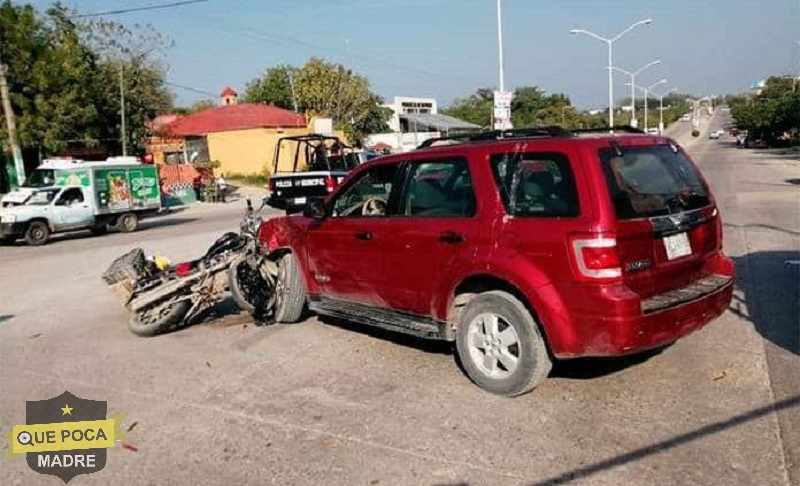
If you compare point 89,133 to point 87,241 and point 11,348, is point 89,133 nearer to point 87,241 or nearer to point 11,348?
point 87,241

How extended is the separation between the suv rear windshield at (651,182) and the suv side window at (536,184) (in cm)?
25

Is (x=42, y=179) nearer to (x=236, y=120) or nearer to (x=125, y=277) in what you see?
(x=125, y=277)

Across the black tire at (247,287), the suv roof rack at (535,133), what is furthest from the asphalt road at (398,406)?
the suv roof rack at (535,133)

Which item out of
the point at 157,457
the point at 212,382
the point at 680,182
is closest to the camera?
the point at 157,457

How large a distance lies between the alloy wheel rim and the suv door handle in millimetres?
542

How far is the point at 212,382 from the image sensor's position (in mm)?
5375

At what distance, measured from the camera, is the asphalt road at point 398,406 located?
375 centimetres

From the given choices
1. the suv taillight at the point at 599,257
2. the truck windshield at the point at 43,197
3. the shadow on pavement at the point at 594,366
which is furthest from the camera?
the truck windshield at the point at 43,197

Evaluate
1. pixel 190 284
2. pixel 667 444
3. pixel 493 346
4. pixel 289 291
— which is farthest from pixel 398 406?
pixel 190 284

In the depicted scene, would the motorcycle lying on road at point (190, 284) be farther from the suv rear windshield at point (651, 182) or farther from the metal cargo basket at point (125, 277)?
the suv rear windshield at point (651, 182)

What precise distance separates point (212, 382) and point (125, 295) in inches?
84.5

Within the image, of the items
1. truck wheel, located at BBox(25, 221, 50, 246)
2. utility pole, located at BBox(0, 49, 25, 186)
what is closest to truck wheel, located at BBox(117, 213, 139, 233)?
truck wheel, located at BBox(25, 221, 50, 246)

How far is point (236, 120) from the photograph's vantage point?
144 feet

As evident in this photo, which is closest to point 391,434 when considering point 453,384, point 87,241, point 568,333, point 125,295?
point 453,384
